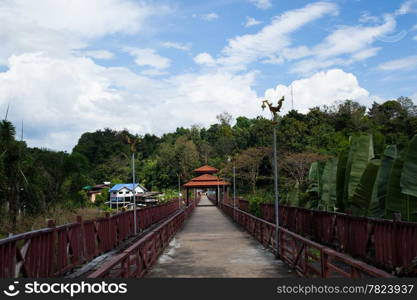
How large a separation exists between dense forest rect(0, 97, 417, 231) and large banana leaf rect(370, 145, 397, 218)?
4238mm

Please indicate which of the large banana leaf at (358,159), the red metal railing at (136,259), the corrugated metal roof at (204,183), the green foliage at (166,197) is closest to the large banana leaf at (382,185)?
the large banana leaf at (358,159)

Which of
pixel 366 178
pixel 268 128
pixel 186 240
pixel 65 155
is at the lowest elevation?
pixel 186 240

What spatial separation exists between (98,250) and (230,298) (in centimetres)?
692

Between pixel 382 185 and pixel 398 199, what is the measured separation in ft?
3.93

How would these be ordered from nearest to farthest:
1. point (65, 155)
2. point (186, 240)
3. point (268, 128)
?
point (186, 240), point (65, 155), point (268, 128)

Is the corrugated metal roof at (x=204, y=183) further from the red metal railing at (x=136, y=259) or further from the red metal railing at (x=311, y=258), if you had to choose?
the red metal railing at (x=136, y=259)

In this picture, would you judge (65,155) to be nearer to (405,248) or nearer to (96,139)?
(405,248)

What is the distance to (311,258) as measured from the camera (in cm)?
841

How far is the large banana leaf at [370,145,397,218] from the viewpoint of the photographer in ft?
38.0

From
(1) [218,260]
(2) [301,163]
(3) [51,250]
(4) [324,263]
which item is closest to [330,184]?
(1) [218,260]

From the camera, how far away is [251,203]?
2889 centimetres

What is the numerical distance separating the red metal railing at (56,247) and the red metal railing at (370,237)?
624 centimetres

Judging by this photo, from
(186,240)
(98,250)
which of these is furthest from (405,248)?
A: (186,240)

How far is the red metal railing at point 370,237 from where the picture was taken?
829 centimetres
